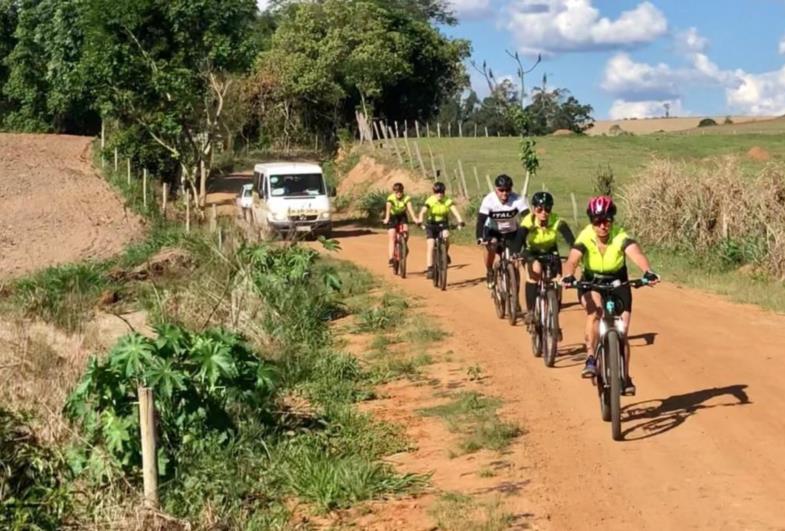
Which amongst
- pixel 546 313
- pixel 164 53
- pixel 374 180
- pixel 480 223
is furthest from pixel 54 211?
pixel 546 313

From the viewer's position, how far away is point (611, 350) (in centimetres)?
839

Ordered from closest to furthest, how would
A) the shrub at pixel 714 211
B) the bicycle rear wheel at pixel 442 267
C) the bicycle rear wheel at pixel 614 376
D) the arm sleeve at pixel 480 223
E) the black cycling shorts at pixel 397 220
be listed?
the bicycle rear wheel at pixel 614 376
the arm sleeve at pixel 480 223
the bicycle rear wheel at pixel 442 267
the black cycling shorts at pixel 397 220
the shrub at pixel 714 211

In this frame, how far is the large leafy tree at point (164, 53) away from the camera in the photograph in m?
30.6

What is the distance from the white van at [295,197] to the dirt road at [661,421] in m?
12.4

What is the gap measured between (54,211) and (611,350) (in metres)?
Result: 29.9

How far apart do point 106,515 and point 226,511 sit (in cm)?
77

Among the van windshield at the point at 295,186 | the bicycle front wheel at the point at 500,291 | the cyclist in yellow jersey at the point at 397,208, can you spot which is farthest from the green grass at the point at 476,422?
the van windshield at the point at 295,186

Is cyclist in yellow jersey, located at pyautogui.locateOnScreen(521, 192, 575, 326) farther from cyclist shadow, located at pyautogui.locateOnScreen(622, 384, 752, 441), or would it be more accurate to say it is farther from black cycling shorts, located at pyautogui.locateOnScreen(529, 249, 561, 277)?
cyclist shadow, located at pyautogui.locateOnScreen(622, 384, 752, 441)

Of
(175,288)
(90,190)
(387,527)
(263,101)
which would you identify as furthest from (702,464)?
(263,101)

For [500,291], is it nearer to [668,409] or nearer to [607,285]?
[668,409]

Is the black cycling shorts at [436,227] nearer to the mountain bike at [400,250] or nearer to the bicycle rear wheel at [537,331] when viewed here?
the mountain bike at [400,250]

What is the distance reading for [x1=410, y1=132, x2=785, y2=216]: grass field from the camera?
126 feet

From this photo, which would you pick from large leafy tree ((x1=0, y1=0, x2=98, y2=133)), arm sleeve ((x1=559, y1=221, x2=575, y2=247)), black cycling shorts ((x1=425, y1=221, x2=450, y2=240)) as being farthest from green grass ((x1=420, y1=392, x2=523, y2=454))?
large leafy tree ((x1=0, y1=0, x2=98, y2=133))

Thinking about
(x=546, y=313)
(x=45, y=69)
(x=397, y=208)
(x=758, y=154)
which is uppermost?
(x=45, y=69)
